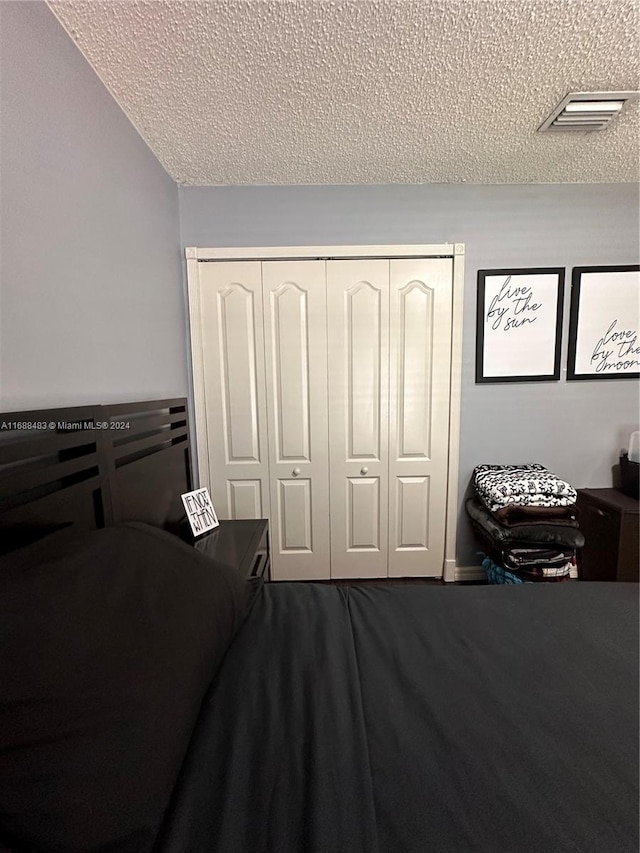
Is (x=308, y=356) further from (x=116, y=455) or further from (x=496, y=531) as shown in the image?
(x=496, y=531)

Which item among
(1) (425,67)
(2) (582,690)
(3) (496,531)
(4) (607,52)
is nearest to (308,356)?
(1) (425,67)

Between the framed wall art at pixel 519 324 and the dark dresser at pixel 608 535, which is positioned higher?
the framed wall art at pixel 519 324

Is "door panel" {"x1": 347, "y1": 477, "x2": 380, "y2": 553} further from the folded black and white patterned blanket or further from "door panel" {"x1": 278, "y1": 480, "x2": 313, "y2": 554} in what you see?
the folded black and white patterned blanket

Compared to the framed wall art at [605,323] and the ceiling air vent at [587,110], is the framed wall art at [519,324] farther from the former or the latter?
the ceiling air vent at [587,110]

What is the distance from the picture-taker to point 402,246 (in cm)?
210

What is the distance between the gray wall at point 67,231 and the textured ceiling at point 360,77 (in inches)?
6.7

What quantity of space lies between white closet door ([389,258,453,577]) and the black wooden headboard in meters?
1.32

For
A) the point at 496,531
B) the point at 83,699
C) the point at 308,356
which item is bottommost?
the point at 496,531

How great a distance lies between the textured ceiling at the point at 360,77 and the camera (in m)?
1.12

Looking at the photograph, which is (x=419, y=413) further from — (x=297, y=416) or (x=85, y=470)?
(x=85, y=470)

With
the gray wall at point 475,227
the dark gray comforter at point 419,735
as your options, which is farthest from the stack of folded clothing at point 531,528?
the dark gray comforter at point 419,735

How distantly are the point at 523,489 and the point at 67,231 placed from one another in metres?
2.33

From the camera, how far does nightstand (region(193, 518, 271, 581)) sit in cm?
135

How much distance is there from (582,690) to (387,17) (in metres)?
1.93
